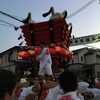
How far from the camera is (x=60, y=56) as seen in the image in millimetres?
6801

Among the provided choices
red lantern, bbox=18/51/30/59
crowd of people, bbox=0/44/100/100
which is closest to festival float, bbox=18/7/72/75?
red lantern, bbox=18/51/30/59

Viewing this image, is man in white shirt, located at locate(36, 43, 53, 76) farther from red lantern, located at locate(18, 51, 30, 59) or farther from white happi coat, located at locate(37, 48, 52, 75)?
red lantern, located at locate(18, 51, 30, 59)

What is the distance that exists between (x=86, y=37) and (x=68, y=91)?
2300cm

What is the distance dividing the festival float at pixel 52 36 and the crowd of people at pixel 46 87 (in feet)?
0.80

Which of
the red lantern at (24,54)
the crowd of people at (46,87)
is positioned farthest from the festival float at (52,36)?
the crowd of people at (46,87)

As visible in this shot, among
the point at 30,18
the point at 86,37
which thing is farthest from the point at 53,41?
the point at 86,37

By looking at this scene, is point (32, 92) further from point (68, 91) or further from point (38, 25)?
point (38, 25)

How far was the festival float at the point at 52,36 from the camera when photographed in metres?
6.62

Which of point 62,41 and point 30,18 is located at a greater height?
point 30,18

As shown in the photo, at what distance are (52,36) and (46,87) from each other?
2.45 metres

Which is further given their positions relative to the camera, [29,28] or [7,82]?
[29,28]

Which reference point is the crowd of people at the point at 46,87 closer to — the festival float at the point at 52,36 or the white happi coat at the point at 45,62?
the white happi coat at the point at 45,62

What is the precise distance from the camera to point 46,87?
4812 mm

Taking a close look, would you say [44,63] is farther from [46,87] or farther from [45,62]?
[46,87]
